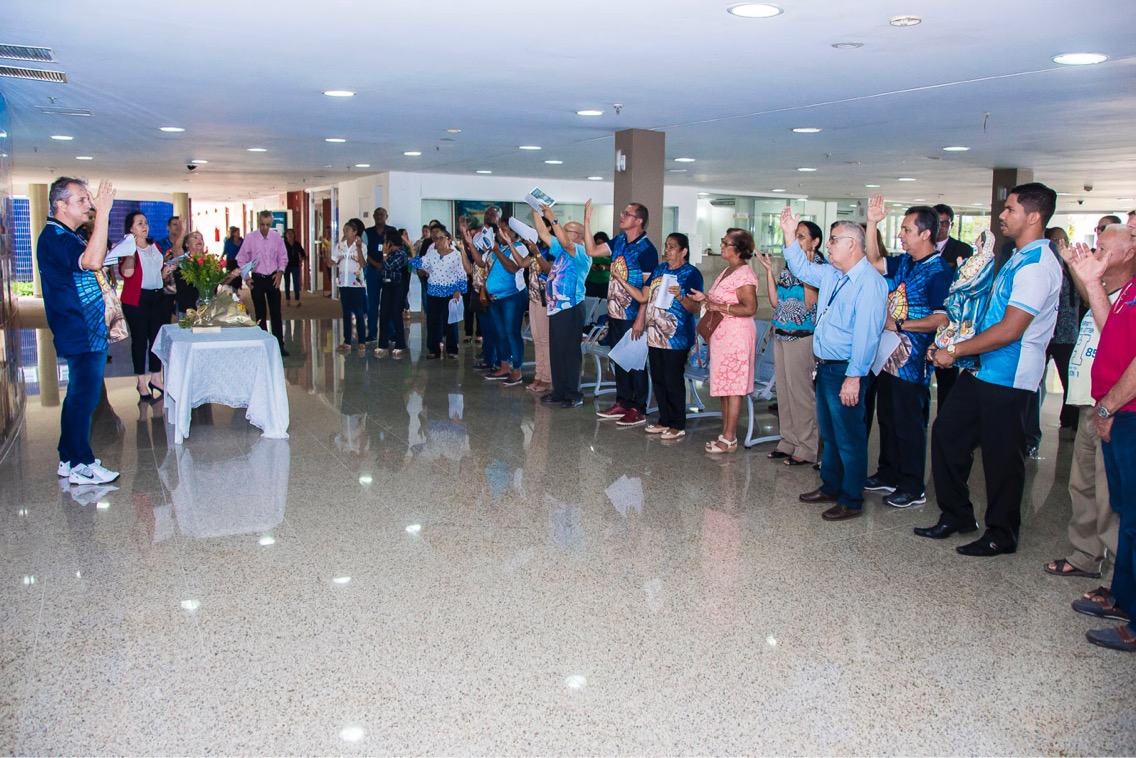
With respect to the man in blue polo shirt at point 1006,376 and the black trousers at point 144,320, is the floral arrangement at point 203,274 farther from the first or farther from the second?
the man in blue polo shirt at point 1006,376

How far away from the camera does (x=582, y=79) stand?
604 cm

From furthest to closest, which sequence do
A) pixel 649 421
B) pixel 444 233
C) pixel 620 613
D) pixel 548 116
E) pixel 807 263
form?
pixel 444 233 → pixel 548 116 → pixel 649 421 → pixel 807 263 → pixel 620 613

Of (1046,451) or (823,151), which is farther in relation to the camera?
(823,151)

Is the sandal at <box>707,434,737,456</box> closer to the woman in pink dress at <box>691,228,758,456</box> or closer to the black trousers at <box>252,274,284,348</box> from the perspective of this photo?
the woman in pink dress at <box>691,228,758,456</box>

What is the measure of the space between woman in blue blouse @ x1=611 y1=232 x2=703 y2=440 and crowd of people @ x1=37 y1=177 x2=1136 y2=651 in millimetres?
13

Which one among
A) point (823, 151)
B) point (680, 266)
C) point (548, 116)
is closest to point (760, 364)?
point (680, 266)

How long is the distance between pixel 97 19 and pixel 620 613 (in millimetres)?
3938

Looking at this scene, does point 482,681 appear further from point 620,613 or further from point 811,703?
point 811,703

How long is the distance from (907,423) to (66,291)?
186 inches

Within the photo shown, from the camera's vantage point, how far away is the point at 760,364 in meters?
6.58

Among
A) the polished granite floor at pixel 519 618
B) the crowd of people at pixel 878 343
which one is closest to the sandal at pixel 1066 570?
the crowd of people at pixel 878 343

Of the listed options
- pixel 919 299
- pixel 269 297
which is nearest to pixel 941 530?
pixel 919 299

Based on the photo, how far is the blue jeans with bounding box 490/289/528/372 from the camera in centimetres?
880

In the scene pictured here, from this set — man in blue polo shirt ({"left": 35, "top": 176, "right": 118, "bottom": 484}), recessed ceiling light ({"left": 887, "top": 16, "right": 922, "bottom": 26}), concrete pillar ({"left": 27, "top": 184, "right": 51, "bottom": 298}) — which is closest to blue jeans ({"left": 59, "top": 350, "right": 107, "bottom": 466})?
man in blue polo shirt ({"left": 35, "top": 176, "right": 118, "bottom": 484})
